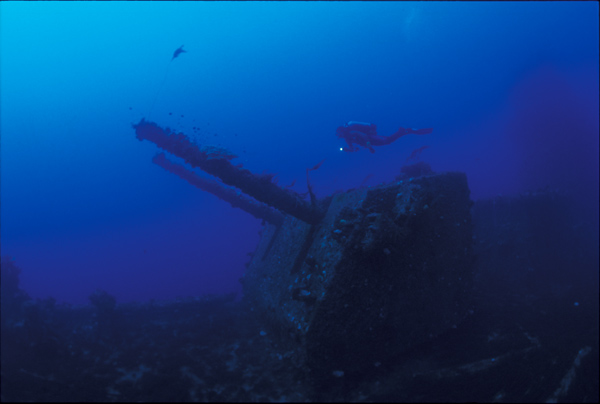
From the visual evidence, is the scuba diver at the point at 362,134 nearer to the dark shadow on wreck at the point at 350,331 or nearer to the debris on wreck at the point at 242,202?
the dark shadow on wreck at the point at 350,331

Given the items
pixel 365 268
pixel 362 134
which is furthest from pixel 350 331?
pixel 362 134

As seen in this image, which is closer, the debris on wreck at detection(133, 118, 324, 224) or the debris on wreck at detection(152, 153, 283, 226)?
the debris on wreck at detection(133, 118, 324, 224)

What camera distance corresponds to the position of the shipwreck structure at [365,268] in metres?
5.25

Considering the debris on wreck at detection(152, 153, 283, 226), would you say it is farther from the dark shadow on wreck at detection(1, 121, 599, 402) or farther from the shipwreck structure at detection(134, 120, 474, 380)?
the shipwreck structure at detection(134, 120, 474, 380)

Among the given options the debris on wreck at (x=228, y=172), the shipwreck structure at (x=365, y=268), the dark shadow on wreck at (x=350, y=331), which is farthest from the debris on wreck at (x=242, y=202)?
the debris on wreck at (x=228, y=172)

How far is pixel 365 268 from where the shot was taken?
5.48 meters

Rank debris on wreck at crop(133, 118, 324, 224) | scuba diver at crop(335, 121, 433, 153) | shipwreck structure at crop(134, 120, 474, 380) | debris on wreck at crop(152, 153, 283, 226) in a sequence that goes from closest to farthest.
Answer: shipwreck structure at crop(134, 120, 474, 380) < debris on wreck at crop(133, 118, 324, 224) < scuba diver at crop(335, 121, 433, 153) < debris on wreck at crop(152, 153, 283, 226)

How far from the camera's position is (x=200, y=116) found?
417ft

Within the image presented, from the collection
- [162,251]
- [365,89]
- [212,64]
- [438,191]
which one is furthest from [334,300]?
[212,64]

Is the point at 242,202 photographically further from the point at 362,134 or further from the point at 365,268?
the point at 365,268

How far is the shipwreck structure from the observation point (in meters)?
5.25

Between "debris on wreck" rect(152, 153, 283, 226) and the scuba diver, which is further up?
the scuba diver

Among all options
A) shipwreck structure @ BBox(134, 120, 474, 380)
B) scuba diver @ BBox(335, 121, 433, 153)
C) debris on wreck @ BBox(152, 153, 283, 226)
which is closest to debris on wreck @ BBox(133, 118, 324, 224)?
shipwreck structure @ BBox(134, 120, 474, 380)

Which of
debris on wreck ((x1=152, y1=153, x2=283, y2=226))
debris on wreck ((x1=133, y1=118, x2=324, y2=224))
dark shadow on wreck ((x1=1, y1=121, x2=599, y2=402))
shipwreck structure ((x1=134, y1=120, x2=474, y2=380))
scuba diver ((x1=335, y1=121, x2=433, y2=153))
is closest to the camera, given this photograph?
dark shadow on wreck ((x1=1, y1=121, x2=599, y2=402))
